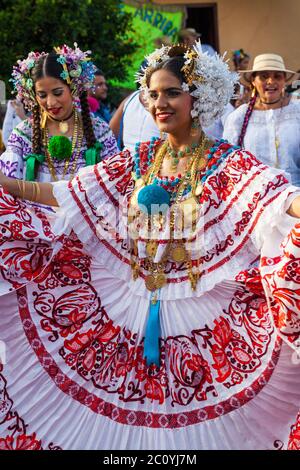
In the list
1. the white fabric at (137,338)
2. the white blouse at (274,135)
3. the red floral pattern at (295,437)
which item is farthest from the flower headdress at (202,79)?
the white blouse at (274,135)

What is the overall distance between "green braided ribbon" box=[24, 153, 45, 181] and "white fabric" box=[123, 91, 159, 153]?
1.23 meters

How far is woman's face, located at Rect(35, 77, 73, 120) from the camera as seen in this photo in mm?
5781

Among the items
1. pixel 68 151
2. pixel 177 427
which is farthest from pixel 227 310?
pixel 68 151

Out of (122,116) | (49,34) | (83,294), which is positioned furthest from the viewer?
(49,34)

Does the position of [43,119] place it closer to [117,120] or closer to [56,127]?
[56,127]

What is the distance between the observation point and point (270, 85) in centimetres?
667

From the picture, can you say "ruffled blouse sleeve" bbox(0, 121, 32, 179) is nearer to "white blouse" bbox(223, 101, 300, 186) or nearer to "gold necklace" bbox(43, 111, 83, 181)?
"gold necklace" bbox(43, 111, 83, 181)

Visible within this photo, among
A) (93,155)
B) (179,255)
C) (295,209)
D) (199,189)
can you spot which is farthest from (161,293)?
(93,155)

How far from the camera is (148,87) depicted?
412 cm

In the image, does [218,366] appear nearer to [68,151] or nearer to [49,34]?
[68,151]

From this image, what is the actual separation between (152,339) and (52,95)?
2470 mm

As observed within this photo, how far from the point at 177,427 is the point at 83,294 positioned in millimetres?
695

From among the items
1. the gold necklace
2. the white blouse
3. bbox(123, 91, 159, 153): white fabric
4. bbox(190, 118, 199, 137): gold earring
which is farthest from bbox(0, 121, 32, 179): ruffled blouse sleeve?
bbox(190, 118, 199, 137): gold earring

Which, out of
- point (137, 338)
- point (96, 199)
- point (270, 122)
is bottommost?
point (137, 338)
